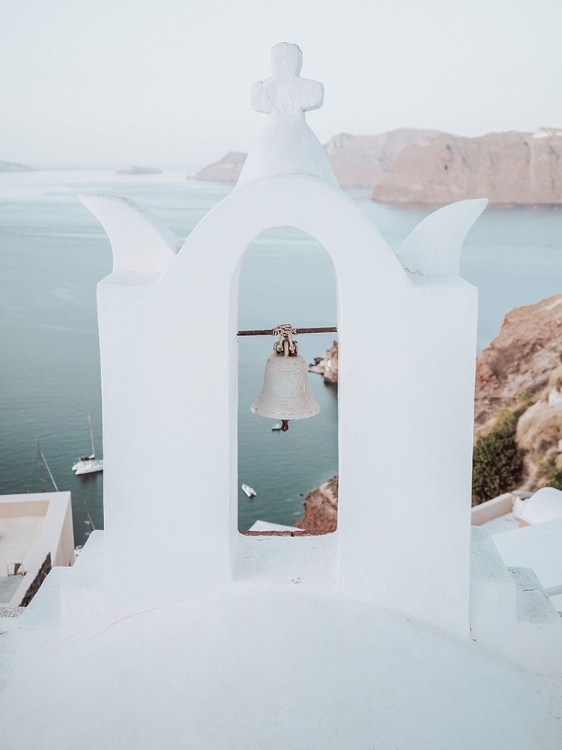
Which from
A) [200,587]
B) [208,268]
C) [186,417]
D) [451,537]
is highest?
[208,268]

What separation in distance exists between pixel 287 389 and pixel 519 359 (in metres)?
23.9

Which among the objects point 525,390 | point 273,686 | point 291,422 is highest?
point 273,686

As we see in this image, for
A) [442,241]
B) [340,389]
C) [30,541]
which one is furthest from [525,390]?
[340,389]

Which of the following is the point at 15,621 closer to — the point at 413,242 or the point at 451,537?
the point at 451,537

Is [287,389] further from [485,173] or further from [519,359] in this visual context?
[485,173]

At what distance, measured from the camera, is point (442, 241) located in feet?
10.6

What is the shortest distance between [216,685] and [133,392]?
1.06 m

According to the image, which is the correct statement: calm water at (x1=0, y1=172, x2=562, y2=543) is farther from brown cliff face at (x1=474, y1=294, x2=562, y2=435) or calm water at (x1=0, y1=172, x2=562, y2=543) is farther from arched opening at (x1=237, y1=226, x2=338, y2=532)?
brown cliff face at (x1=474, y1=294, x2=562, y2=435)

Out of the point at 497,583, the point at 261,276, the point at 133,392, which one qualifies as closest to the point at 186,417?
the point at 133,392

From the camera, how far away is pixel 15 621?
3.52 m

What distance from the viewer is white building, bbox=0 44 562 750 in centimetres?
274

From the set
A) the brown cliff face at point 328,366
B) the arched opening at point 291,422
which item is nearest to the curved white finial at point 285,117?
the arched opening at point 291,422

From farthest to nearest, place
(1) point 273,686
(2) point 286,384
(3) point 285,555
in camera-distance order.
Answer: (2) point 286,384 → (3) point 285,555 → (1) point 273,686

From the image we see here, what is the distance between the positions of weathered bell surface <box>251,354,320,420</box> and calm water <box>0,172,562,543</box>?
32.2 feet
